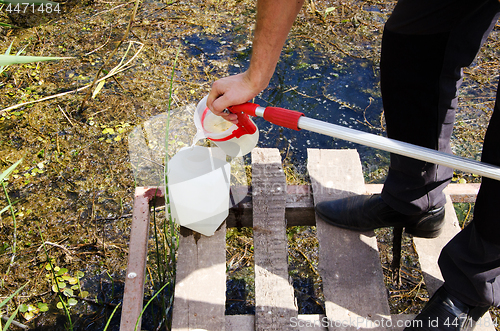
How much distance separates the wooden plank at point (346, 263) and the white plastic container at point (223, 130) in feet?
1.37

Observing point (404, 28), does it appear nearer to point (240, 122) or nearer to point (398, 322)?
point (240, 122)

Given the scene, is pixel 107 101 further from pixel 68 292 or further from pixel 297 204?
pixel 297 204

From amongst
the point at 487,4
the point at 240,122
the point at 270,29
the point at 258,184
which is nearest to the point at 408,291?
the point at 258,184

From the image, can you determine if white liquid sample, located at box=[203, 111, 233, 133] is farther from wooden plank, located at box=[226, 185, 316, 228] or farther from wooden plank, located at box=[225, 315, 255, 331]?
wooden plank, located at box=[225, 315, 255, 331]

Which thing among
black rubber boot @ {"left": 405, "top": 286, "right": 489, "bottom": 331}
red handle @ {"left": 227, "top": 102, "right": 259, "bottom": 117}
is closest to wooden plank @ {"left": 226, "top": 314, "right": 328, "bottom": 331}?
black rubber boot @ {"left": 405, "top": 286, "right": 489, "bottom": 331}

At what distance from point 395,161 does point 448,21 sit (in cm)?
59

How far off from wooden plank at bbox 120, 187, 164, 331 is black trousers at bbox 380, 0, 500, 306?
1.08 m

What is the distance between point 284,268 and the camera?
1639mm

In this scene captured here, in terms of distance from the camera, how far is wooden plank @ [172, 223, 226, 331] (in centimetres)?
150

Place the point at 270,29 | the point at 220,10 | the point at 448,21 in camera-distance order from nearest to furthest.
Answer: the point at 270,29 < the point at 448,21 < the point at 220,10

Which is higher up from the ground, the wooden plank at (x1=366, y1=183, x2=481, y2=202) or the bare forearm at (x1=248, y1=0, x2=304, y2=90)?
the bare forearm at (x1=248, y1=0, x2=304, y2=90)

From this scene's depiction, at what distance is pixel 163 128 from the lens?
8.21 feet

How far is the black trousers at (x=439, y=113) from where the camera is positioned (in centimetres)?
133

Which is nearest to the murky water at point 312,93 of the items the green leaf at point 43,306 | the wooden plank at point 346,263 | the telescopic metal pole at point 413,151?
the wooden plank at point 346,263
